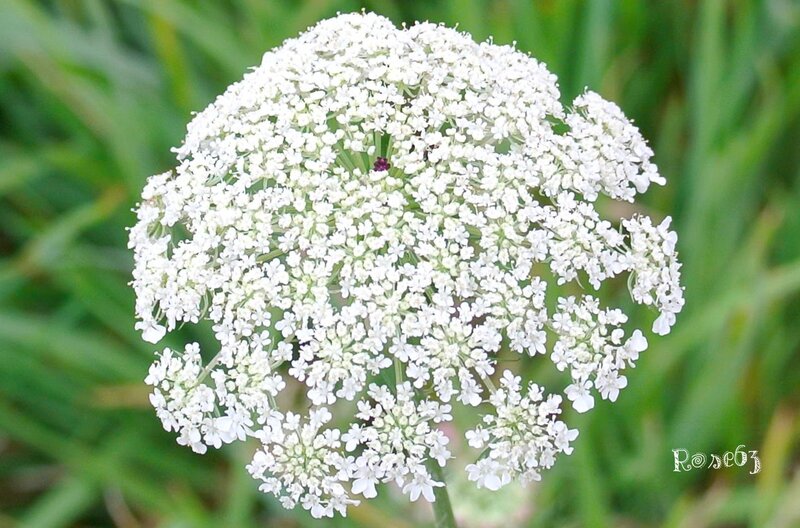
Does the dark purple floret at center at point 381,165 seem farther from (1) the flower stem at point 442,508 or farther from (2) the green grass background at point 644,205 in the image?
(2) the green grass background at point 644,205

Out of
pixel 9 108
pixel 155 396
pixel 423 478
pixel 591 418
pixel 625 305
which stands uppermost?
pixel 9 108

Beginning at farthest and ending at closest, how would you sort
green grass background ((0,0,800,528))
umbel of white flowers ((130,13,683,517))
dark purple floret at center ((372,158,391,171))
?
1. green grass background ((0,0,800,528))
2. dark purple floret at center ((372,158,391,171))
3. umbel of white flowers ((130,13,683,517))

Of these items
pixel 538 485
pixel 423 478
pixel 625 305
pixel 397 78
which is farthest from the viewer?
pixel 625 305

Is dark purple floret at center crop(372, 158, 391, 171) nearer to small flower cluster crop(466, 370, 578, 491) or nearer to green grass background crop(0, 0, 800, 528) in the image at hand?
small flower cluster crop(466, 370, 578, 491)

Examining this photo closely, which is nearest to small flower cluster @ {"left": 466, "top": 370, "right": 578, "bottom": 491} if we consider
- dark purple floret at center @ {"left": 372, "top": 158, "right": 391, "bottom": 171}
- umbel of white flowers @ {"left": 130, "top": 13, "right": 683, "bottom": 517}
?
umbel of white flowers @ {"left": 130, "top": 13, "right": 683, "bottom": 517}

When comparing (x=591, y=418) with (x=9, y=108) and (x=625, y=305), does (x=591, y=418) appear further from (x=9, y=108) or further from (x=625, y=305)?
(x=9, y=108)

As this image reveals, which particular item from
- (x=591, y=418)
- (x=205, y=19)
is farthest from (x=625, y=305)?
(x=205, y=19)
